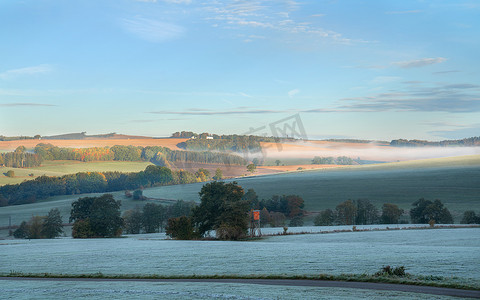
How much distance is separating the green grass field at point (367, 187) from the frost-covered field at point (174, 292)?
7577 centimetres

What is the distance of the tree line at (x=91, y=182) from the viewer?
16025cm

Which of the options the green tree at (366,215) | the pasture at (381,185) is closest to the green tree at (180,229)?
the green tree at (366,215)

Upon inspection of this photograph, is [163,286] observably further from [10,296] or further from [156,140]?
[156,140]

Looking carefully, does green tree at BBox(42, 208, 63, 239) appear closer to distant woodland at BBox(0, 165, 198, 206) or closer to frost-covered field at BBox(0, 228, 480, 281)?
frost-covered field at BBox(0, 228, 480, 281)

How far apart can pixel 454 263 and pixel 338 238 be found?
28291 mm

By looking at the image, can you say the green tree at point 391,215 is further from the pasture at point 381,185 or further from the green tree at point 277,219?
the green tree at point 277,219

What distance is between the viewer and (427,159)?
17612 centimetres


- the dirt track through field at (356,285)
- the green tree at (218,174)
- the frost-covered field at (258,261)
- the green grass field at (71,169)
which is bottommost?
the frost-covered field at (258,261)

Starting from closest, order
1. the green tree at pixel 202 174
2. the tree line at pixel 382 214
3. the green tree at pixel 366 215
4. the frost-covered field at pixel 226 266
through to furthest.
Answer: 1. the frost-covered field at pixel 226 266
2. the tree line at pixel 382 214
3. the green tree at pixel 366 215
4. the green tree at pixel 202 174

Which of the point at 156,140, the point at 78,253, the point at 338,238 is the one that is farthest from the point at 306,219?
the point at 156,140

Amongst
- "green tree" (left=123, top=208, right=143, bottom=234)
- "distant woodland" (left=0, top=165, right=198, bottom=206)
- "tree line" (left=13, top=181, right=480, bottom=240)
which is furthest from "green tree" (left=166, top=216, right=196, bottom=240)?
"distant woodland" (left=0, top=165, right=198, bottom=206)

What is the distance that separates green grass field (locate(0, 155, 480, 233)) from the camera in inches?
4361

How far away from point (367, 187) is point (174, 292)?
112m

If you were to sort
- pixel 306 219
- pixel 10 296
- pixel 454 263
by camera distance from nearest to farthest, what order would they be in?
1. pixel 10 296
2. pixel 454 263
3. pixel 306 219
